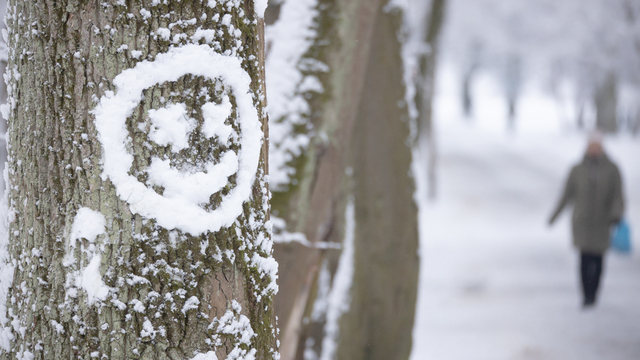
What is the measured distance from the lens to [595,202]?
5.46m

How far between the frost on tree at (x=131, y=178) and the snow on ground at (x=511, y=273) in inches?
162

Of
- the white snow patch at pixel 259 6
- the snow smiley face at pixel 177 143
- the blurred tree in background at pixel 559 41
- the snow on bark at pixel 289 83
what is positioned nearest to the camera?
the snow smiley face at pixel 177 143

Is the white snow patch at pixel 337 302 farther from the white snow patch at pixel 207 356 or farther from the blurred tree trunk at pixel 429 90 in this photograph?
the blurred tree trunk at pixel 429 90

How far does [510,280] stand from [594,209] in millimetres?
1979

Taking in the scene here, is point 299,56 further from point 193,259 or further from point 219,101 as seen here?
point 193,259

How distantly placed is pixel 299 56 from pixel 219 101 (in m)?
1.36

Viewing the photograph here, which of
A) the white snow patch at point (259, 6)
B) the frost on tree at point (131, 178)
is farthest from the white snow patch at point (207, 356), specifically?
the white snow patch at point (259, 6)

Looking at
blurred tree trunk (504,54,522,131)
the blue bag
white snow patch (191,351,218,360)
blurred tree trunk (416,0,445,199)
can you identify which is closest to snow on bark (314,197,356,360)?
white snow patch (191,351,218,360)

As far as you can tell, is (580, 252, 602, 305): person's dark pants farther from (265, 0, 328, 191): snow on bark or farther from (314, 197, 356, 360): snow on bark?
(265, 0, 328, 191): snow on bark

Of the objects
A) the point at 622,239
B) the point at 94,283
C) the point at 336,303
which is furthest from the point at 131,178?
the point at 622,239

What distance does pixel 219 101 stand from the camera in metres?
1.06

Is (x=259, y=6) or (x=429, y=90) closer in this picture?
(x=259, y=6)

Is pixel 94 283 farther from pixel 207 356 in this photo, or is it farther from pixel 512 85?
pixel 512 85

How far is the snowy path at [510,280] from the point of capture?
4754 millimetres
